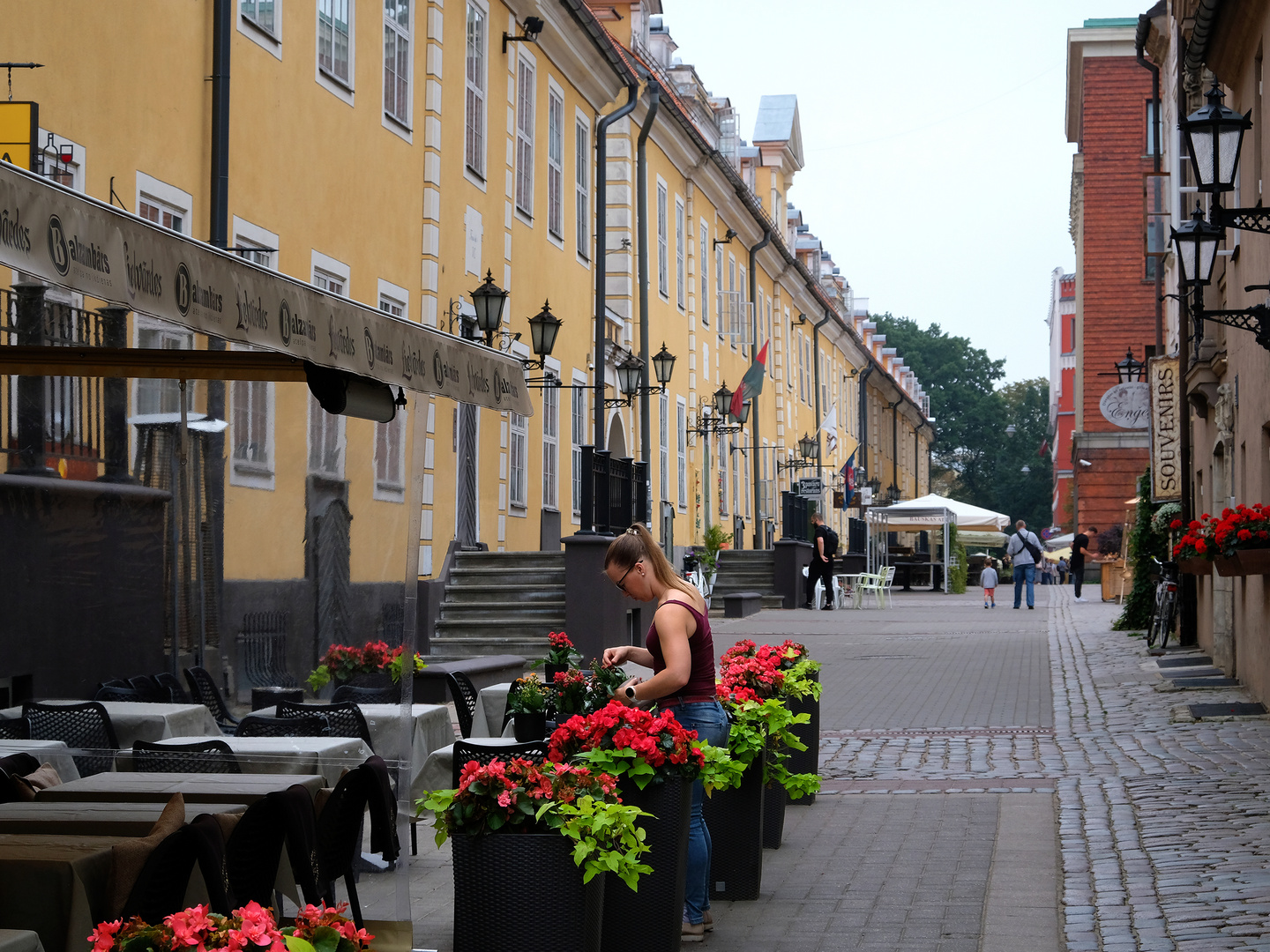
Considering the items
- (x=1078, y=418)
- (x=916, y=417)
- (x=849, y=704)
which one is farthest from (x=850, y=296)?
(x=849, y=704)

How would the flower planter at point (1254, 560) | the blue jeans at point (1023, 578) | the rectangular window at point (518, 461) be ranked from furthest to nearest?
the blue jeans at point (1023, 578) → the rectangular window at point (518, 461) → the flower planter at point (1254, 560)

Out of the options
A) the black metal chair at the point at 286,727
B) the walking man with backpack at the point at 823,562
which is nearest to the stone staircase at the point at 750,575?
the walking man with backpack at the point at 823,562

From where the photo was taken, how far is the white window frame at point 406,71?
62.4 feet

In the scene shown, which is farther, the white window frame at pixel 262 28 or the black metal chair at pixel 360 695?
the white window frame at pixel 262 28

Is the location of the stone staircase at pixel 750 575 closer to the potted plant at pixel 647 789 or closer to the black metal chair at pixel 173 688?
the black metal chair at pixel 173 688

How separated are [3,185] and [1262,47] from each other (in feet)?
41.6

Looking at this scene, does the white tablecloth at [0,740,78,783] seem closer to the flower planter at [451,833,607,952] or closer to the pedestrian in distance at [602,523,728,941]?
the pedestrian in distance at [602,523,728,941]

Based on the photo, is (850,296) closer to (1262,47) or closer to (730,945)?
(1262,47)

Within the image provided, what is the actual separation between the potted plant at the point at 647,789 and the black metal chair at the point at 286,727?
2.20 meters

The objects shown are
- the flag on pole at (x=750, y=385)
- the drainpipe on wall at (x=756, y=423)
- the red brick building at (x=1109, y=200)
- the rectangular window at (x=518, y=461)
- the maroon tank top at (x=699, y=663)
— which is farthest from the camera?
the red brick building at (x=1109, y=200)

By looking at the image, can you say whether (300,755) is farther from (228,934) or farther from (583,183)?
(583,183)

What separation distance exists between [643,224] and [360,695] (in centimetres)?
2358

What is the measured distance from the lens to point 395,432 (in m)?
7.22

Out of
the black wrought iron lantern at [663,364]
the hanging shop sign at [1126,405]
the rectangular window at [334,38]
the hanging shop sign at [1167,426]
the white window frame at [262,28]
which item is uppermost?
the rectangular window at [334,38]
